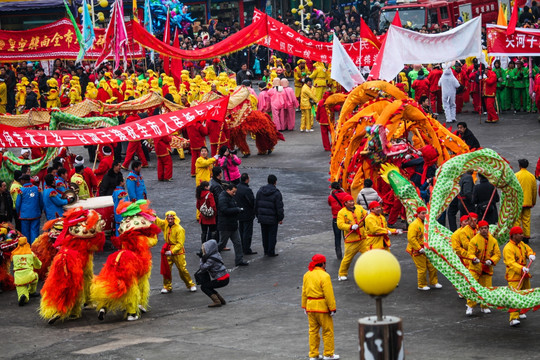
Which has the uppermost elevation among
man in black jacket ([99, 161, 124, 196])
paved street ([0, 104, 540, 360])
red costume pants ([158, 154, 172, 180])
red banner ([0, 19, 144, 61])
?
red banner ([0, 19, 144, 61])

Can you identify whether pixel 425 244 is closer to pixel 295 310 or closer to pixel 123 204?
pixel 295 310

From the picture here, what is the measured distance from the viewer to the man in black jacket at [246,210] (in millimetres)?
17047

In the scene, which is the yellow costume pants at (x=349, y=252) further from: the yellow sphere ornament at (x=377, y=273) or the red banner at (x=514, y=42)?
the yellow sphere ornament at (x=377, y=273)

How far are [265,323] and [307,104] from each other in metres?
15.5

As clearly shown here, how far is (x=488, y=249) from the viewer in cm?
1330

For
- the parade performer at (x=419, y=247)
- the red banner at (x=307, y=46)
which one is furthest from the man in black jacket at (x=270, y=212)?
the red banner at (x=307, y=46)

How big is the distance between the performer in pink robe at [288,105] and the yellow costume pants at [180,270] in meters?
13.9

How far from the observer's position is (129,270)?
44.6 ft

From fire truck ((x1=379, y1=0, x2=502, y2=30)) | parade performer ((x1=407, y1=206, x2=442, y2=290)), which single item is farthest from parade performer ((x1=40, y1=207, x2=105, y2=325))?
fire truck ((x1=379, y1=0, x2=502, y2=30))

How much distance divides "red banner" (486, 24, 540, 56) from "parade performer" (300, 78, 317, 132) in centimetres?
714

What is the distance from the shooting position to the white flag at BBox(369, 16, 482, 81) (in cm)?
2142

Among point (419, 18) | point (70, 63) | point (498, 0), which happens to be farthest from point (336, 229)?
point (498, 0)

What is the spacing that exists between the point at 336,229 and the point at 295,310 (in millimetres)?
2708

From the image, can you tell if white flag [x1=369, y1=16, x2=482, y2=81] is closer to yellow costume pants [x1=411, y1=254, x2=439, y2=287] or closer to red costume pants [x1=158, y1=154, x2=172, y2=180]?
red costume pants [x1=158, y1=154, x2=172, y2=180]
